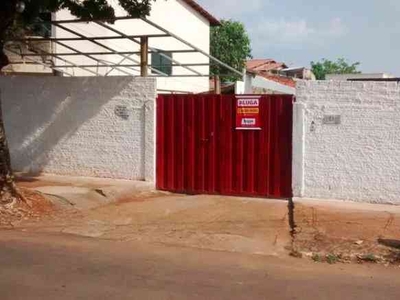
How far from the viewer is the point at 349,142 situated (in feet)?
35.3

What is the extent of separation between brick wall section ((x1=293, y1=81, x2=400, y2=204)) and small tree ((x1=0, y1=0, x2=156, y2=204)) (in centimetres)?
350

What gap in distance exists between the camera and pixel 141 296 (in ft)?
18.6

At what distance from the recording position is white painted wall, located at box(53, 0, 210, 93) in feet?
61.5

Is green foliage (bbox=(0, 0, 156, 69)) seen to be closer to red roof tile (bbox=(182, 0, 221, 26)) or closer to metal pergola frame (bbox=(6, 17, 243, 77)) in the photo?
metal pergola frame (bbox=(6, 17, 243, 77))

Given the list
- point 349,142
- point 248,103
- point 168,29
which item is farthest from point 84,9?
point 168,29

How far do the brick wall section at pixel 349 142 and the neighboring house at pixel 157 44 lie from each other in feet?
16.0

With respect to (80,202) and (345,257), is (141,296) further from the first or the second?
(80,202)

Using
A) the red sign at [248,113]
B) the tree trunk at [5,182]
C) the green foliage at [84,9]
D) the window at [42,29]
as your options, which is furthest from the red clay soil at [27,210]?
the window at [42,29]

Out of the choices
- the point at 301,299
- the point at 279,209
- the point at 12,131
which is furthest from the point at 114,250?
the point at 12,131

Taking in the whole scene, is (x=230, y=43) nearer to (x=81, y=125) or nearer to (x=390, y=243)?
(x=81, y=125)

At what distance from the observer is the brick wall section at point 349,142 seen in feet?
34.5

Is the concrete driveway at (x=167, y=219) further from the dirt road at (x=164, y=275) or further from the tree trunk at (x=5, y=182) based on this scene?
the tree trunk at (x=5, y=182)

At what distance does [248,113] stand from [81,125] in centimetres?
395

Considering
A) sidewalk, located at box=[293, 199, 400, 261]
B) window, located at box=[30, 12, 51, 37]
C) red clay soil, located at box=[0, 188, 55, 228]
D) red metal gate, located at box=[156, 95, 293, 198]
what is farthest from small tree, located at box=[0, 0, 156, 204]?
sidewalk, located at box=[293, 199, 400, 261]
